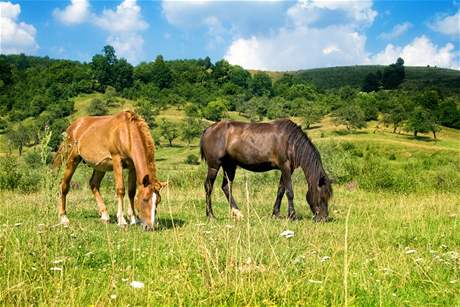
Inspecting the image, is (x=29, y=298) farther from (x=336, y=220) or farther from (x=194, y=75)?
(x=194, y=75)

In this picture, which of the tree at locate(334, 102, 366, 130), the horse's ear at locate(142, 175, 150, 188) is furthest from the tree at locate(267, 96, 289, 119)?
the horse's ear at locate(142, 175, 150, 188)

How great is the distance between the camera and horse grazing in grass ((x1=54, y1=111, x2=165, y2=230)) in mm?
9672

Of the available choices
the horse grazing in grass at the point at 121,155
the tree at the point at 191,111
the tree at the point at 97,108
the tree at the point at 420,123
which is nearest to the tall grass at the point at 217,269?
the horse grazing in grass at the point at 121,155

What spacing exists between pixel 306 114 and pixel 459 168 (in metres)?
61.9

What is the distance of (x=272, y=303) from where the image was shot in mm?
4285

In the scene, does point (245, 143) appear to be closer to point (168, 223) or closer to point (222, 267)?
point (168, 223)

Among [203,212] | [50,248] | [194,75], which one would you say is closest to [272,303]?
[50,248]

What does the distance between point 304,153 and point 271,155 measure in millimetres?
1018

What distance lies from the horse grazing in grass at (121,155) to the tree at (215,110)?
114822mm

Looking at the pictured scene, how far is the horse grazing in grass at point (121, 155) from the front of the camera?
9.67 m

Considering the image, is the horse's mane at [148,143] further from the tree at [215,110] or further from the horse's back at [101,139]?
the tree at [215,110]

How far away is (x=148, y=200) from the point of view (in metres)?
9.60

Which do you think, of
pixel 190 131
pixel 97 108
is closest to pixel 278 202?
pixel 190 131

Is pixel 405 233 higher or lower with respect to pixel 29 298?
lower
